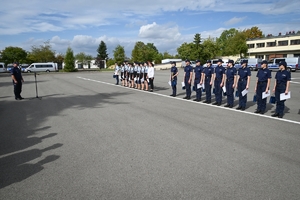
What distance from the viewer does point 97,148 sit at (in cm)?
550

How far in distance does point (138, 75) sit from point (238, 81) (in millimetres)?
9085

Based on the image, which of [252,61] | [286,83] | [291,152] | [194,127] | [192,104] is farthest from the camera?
[252,61]

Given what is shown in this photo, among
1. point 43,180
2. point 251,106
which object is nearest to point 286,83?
point 251,106

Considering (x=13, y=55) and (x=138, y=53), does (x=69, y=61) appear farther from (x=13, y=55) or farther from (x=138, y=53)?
(x=13, y=55)

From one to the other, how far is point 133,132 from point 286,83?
553cm

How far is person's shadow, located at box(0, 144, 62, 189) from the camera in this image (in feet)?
13.6

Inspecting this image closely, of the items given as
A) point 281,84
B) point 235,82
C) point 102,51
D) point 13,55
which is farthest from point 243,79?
point 102,51

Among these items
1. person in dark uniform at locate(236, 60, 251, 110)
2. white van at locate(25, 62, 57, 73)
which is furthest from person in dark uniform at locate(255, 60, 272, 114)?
white van at locate(25, 62, 57, 73)

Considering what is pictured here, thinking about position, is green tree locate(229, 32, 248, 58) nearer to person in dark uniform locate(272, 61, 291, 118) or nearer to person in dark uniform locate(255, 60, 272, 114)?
person in dark uniform locate(255, 60, 272, 114)

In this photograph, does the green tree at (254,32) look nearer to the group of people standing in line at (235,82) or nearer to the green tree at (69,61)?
the green tree at (69,61)

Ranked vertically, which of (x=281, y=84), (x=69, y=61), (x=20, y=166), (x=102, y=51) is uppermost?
(x=102, y=51)

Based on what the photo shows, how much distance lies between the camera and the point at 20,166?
182 inches

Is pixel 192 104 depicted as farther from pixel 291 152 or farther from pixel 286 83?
pixel 291 152

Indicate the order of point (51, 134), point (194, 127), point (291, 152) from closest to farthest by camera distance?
1. point (291, 152)
2. point (51, 134)
3. point (194, 127)
